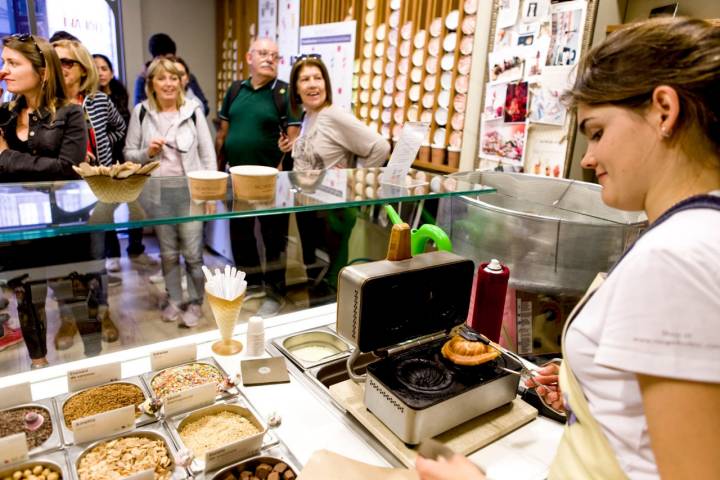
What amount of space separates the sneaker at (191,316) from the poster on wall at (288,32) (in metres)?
2.53

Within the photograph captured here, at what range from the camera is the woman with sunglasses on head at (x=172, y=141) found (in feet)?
9.69

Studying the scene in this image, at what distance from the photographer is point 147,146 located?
9.74ft

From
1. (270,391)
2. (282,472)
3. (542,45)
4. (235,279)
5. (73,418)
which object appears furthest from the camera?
(542,45)

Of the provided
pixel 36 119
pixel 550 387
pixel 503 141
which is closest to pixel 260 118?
pixel 36 119

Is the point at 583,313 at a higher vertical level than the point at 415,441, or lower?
higher

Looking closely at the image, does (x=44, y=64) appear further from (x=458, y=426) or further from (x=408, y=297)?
(x=458, y=426)

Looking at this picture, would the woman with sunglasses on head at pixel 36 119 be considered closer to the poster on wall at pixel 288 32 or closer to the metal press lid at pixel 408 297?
the metal press lid at pixel 408 297

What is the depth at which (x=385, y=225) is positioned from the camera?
122 inches

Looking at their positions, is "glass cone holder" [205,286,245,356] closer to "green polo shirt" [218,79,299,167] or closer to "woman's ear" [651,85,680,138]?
"woman's ear" [651,85,680,138]

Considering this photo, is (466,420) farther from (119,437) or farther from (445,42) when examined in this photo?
(445,42)

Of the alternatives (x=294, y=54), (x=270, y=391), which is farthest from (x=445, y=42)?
(x=270, y=391)

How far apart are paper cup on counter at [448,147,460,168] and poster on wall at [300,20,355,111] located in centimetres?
119

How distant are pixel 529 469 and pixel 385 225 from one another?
214 centimetres

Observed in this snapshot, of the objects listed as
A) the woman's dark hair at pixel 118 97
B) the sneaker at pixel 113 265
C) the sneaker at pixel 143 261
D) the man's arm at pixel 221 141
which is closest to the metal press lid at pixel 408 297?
the man's arm at pixel 221 141
